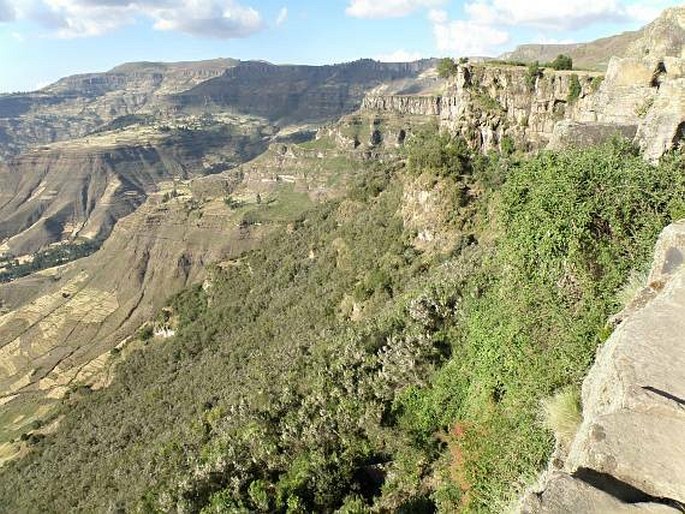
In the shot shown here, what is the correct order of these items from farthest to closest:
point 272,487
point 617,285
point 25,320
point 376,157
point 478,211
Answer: point 376,157, point 25,320, point 478,211, point 272,487, point 617,285

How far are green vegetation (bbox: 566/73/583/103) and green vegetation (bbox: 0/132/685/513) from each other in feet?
21.8

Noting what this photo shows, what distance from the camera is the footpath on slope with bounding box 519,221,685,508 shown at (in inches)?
229

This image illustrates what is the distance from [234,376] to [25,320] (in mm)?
81044

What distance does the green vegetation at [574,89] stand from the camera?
40875 mm

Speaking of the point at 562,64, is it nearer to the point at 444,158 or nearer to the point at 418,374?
the point at 444,158

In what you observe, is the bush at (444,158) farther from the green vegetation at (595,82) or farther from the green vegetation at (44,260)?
the green vegetation at (44,260)

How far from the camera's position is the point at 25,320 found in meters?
108

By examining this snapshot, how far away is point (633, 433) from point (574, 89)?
40906mm

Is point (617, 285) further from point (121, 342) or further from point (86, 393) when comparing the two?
point (121, 342)

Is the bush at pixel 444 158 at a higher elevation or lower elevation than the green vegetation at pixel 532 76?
lower

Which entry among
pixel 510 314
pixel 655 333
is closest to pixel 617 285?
pixel 510 314

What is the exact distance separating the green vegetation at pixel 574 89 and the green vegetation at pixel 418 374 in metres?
6.64

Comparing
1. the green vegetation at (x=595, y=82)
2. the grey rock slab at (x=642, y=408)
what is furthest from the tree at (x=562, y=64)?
the grey rock slab at (x=642, y=408)

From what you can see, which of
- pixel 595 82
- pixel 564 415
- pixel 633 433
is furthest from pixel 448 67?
pixel 633 433
